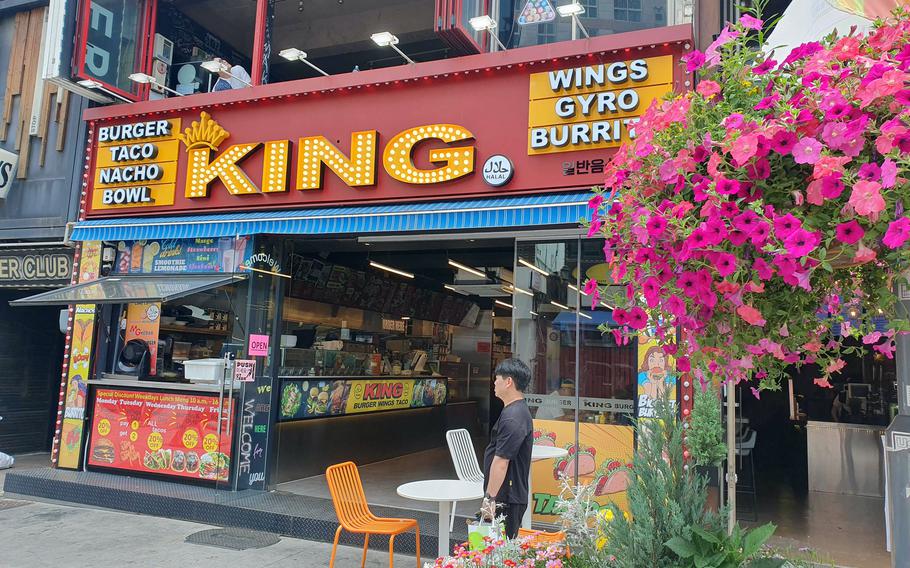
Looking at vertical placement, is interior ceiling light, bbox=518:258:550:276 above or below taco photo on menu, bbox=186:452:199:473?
above

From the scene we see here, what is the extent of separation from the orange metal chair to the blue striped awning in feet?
9.11

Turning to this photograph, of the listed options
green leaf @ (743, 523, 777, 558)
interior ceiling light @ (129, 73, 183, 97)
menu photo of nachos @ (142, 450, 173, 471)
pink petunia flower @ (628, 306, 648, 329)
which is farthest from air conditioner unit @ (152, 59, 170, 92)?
green leaf @ (743, 523, 777, 558)

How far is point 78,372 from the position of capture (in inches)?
347

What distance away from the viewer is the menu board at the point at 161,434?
26.1ft

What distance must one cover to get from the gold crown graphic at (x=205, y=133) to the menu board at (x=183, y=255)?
1211 mm

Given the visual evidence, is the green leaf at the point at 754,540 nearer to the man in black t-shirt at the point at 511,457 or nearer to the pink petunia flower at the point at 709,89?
the pink petunia flower at the point at 709,89

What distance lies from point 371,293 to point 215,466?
15.8 feet

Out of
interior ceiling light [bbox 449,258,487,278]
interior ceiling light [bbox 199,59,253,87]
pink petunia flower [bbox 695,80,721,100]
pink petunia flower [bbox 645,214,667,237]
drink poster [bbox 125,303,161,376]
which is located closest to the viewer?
pink petunia flower [bbox 645,214,667,237]

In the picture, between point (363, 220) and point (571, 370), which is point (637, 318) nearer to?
point (571, 370)

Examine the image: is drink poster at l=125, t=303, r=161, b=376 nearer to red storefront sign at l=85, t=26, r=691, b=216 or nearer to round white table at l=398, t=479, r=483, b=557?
red storefront sign at l=85, t=26, r=691, b=216

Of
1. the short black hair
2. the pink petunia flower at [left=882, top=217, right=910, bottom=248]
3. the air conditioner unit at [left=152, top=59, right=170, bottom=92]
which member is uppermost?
the air conditioner unit at [left=152, top=59, right=170, bottom=92]

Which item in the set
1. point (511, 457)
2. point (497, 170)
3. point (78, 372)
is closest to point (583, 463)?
point (511, 457)

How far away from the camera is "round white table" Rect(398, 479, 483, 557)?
4.59m

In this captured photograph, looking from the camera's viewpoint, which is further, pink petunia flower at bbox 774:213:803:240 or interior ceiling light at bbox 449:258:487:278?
interior ceiling light at bbox 449:258:487:278
